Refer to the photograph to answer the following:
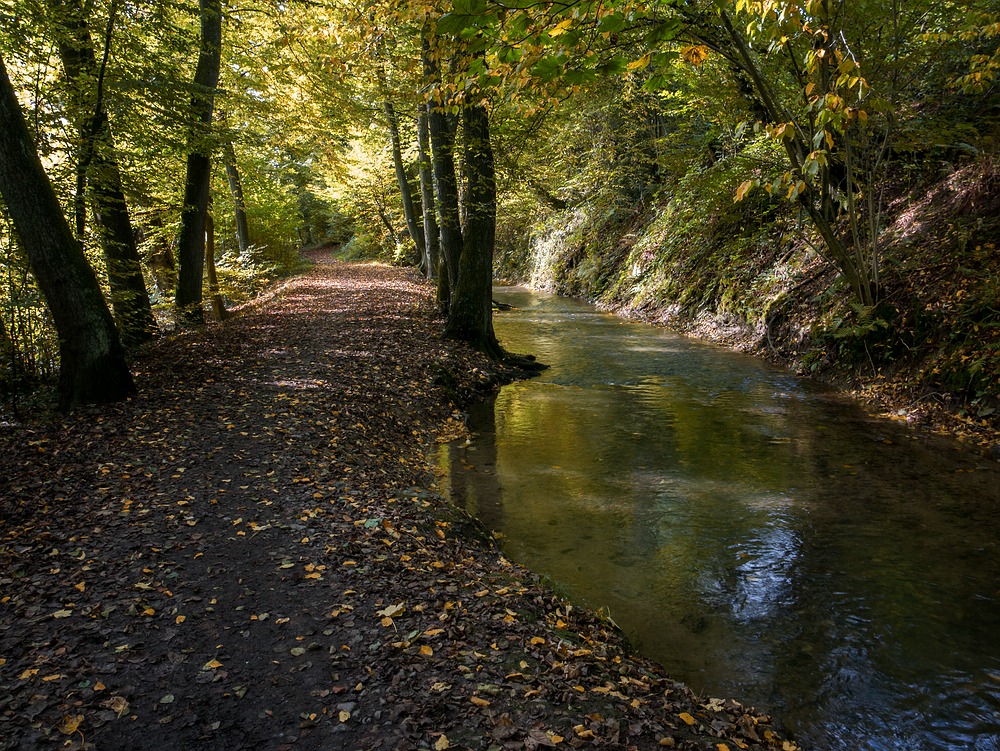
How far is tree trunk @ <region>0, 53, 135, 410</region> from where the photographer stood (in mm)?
6629

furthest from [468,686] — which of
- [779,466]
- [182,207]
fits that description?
[182,207]

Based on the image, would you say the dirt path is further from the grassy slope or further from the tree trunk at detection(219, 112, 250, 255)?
the grassy slope

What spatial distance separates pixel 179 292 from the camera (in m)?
12.5

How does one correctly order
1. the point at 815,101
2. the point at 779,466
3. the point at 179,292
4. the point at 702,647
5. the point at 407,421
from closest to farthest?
1. the point at 815,101
2. the point at 702,647
3. the point at 779,466
4. the point at 407,421
5. the point at 179,292

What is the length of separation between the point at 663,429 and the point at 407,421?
3624mm

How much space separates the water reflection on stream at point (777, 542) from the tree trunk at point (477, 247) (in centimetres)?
258

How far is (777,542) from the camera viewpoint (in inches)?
215

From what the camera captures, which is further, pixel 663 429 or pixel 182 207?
pixel 182 207

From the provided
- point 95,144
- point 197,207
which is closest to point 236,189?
point 197,207

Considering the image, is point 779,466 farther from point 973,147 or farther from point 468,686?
point 973,147

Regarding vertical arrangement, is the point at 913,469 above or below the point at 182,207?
below

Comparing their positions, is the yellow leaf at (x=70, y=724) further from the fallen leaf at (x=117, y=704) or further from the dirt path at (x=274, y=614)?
the fallen leaf at (x=117, y=704)

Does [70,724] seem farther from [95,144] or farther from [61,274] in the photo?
[95,144]

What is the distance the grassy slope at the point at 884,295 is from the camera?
26.7 ft
